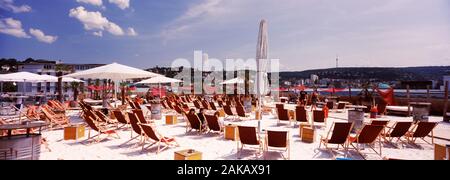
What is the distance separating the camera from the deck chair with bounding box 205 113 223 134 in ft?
24.9

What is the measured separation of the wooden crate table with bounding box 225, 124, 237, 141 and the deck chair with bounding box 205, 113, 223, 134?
1.07ft

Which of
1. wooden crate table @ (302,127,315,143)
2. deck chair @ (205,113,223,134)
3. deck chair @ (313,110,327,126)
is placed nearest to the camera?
wooden crate table @ (302,127,315,143)

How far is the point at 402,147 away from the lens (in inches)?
254

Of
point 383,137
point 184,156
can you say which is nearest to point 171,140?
point 184,156

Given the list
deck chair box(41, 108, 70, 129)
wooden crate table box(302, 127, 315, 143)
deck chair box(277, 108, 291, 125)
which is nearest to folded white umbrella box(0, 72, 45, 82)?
deck chair box(41, 108, 70, 129)

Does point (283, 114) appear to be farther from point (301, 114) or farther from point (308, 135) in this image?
point (308, 135)

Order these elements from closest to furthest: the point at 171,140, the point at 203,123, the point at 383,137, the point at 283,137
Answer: the point at 283,137 < the point at 171,140 < the point at 383,137 < the point at 203,123

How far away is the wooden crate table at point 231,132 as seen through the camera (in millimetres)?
7170

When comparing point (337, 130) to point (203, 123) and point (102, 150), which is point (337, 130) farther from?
point (102, 150)

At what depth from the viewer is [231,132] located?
7.27 meters

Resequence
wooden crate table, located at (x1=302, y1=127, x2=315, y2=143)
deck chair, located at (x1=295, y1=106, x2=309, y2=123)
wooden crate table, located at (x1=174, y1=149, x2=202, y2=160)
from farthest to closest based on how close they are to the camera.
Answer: deck chair, located at (x1=295, y1=106, x2=309, y2=123)
wooden crate table, located at (x1=302, y1=127, x2=315, y2=143)
wooden crate table, located at (x1=174, y1=149, x2=202, y2=160)

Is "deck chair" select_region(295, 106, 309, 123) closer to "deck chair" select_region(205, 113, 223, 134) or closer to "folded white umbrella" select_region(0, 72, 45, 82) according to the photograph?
"deck chair" select_region(205, 113, 223, 134)

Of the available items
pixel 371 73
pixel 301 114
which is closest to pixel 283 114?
pixel 301 114
